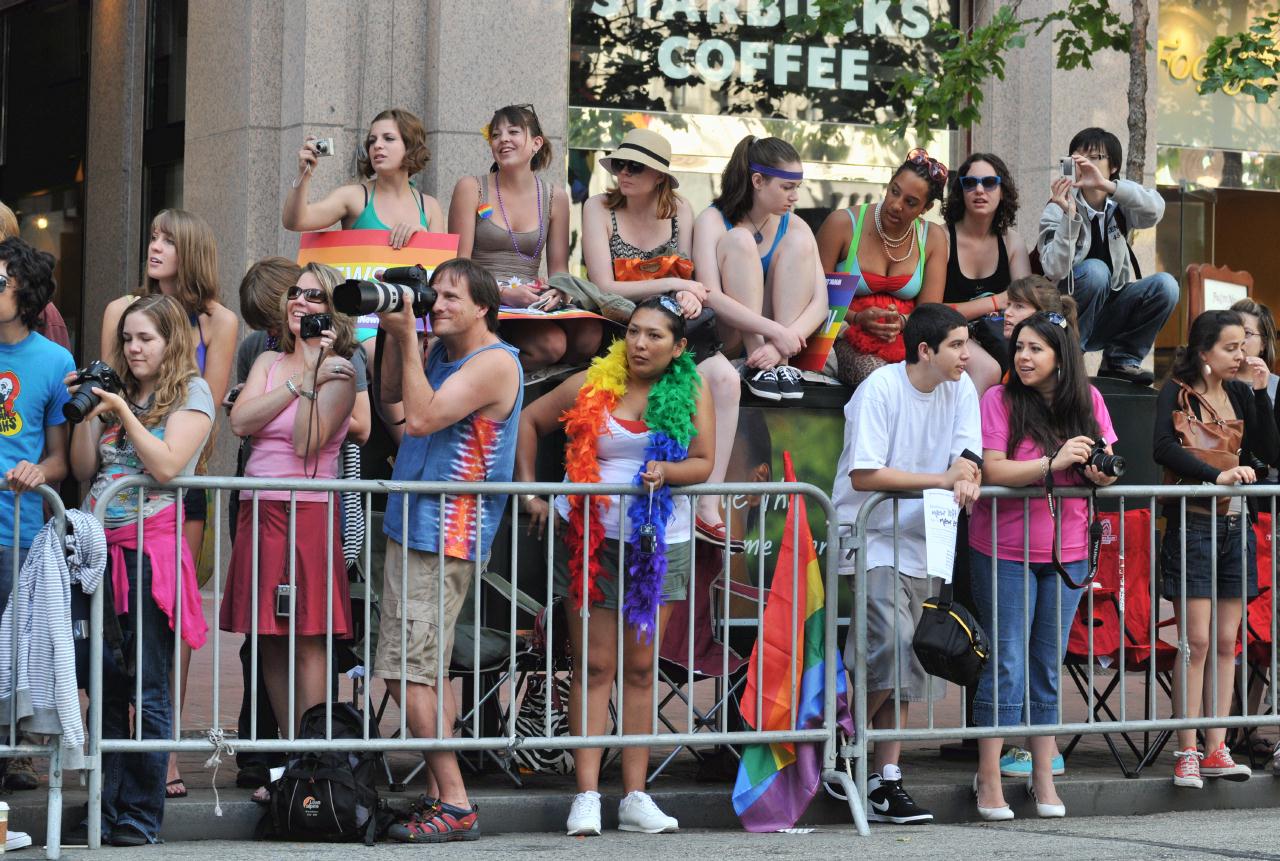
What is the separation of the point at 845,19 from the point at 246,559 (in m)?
5.87

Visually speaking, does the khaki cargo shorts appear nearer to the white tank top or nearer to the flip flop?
the white tank top

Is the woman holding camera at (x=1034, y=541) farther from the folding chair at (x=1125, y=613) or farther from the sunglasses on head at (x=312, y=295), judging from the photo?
the sunglasses on head at (x=312, y=295)

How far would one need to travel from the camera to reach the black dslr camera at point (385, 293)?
21.3 ft

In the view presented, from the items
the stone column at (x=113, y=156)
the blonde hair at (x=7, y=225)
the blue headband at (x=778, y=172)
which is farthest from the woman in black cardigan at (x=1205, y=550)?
the stone column at (x=113, y=156)

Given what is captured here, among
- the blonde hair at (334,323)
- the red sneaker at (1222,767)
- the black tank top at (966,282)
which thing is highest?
the black tank top at (966,282)

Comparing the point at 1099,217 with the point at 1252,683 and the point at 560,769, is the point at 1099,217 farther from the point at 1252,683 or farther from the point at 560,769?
the point at 560,769

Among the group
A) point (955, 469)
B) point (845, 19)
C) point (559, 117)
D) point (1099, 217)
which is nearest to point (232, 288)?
point (559, 117)

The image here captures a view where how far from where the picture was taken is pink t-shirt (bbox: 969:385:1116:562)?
776cm

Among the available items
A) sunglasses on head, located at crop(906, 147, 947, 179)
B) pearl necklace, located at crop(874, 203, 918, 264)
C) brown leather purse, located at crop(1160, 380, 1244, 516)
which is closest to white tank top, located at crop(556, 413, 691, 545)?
pearl necklace, located at crop(874, 203, 918, 264)

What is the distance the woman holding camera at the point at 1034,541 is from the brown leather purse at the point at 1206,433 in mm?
787

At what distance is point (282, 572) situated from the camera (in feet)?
23.6

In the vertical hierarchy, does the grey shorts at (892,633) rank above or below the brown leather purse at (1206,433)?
below

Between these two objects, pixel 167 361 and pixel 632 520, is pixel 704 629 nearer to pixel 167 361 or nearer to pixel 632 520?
pixel 632 520

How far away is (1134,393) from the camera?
9.32 metres
